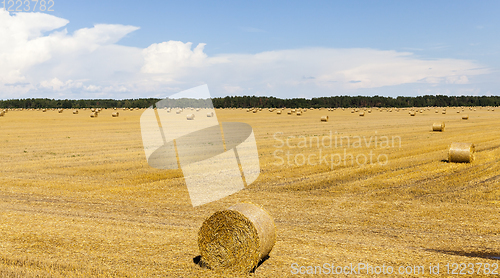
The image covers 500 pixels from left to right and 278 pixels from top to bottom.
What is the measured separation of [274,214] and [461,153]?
41.5ft

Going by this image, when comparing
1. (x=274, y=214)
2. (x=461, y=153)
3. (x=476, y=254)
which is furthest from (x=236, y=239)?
(x=461, y=153)

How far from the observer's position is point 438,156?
23.0 m

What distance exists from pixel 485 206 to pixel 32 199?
50.6 ft

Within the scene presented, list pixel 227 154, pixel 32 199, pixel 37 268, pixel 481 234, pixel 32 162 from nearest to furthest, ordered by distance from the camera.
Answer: pixel 37 268, pixel 481 234, pixel 32 199, pixel 32 162, pixel 227 154

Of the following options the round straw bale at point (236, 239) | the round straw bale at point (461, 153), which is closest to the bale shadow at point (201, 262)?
the round straw bale at point (236, 239)

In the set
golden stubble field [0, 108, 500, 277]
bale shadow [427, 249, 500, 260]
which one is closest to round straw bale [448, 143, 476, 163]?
golden stubble field [0, 108, 500, 277]

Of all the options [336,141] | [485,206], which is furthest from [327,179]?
[336,141]

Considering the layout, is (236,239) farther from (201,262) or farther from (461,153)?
(461,153)

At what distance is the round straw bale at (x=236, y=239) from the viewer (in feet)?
27.6

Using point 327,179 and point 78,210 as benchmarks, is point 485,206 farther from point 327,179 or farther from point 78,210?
point 78,210

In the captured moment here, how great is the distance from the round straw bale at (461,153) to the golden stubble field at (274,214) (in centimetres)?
49

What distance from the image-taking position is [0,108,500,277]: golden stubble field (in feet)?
29.1

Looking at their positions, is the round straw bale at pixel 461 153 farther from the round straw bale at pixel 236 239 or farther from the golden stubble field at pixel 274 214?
the round straw bale at pixel 236 239

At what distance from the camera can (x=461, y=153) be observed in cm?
2050
